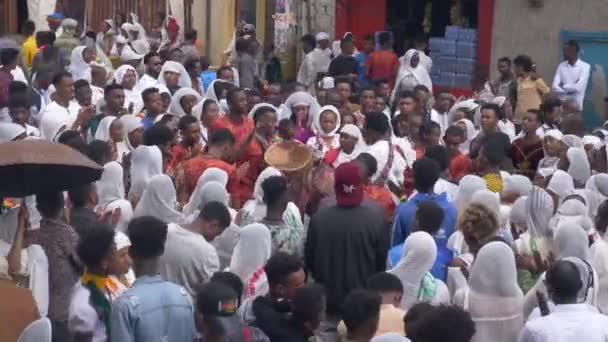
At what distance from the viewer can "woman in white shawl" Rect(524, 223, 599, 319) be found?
7809 millimetres

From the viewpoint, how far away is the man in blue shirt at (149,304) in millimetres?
6977

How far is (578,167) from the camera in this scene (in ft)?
37.9

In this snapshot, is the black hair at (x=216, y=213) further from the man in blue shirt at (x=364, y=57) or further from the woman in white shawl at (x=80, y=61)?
the man in blue shirt at (x=364, y=57)

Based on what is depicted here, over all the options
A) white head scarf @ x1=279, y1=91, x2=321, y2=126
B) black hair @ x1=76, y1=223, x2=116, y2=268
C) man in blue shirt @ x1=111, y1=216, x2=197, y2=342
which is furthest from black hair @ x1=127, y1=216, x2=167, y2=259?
white head scarf @ x1=279, y1=91, x2=321, y2=126

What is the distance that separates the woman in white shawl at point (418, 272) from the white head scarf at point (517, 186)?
201 centimetres

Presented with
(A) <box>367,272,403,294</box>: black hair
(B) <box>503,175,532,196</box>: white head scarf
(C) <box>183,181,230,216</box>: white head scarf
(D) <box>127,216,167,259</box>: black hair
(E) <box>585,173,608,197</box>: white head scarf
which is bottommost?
(E) <box>585,173,608,197</box>: white head scarf

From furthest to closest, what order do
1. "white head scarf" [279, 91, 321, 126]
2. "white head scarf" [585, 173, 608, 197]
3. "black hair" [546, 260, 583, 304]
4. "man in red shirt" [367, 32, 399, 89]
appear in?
"man in red shirt" [367, 32, 399, 89] → "white head scarf" [279, 91, 321, 126] → "white head scarf" [585, 173, 608, 197] → "black hair" [546, 260, 583, 304]

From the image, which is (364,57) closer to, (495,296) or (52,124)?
(52,124)

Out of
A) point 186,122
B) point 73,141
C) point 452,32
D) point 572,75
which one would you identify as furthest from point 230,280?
point 452,32

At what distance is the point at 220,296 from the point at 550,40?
13.9 m

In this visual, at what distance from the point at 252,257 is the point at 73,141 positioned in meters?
3.23

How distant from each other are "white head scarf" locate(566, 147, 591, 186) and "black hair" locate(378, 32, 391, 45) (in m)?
8.83

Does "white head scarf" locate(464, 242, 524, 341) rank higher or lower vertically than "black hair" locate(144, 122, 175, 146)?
lower

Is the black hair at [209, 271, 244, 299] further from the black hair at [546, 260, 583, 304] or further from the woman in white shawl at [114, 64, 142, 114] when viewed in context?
the woman in white shawl at [114, 64, 142, 114]
